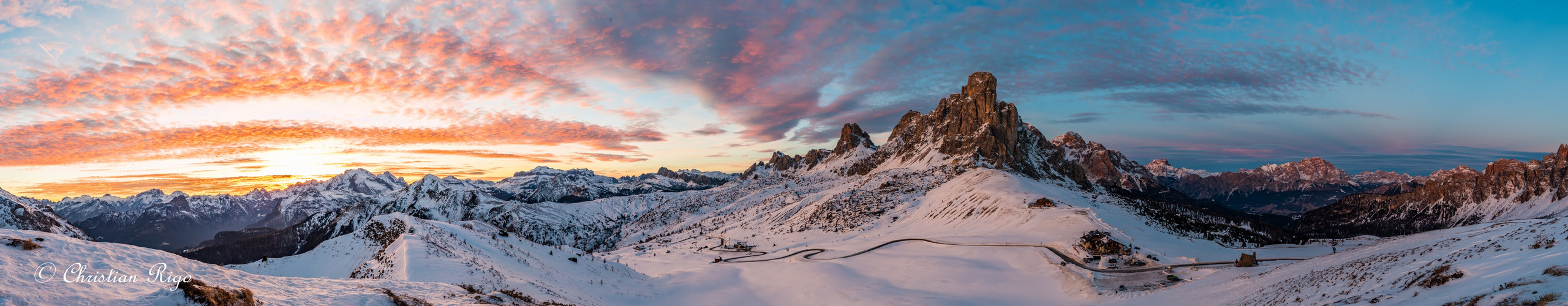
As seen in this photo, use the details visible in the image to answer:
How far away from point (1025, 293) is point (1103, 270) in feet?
34.6

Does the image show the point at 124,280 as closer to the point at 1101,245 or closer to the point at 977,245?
the point at 1101,245

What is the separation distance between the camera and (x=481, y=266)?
1519 inches

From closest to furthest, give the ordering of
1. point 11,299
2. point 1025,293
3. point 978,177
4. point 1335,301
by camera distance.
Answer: point 11,299 → point 1335,301 → point 1025,293 → point 978,177

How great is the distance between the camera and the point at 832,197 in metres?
167

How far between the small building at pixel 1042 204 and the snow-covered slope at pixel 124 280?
87632 mm

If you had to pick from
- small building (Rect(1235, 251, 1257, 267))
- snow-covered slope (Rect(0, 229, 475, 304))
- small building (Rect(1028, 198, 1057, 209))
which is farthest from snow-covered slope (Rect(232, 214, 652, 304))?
small building (Rect(1028, 198, 1057, 209))

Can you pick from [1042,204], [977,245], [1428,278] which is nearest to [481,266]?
[1428,278]

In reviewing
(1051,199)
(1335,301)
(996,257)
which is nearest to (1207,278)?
(996,257)

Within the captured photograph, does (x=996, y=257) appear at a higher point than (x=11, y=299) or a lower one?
lower

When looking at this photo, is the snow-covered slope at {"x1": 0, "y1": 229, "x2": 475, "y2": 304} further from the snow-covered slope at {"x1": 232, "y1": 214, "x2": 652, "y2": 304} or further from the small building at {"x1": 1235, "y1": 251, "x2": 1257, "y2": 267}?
the small building at {"x1": 1235, "y1": 251, "x2": 1257, "y2": 267}

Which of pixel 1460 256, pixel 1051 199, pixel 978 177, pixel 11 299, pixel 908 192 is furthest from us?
pixel 908 192

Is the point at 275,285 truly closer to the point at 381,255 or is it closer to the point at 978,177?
the point at 381,255

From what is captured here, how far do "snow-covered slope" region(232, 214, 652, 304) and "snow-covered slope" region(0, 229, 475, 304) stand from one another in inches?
377

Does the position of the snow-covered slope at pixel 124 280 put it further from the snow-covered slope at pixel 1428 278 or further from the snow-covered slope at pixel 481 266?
the snow-covered slope at pixel 1428 278
